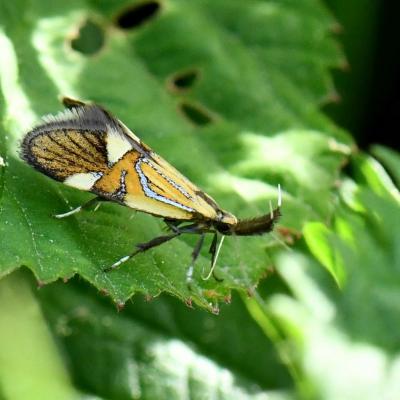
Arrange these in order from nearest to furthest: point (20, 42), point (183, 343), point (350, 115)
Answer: point (20, 42)
point (183, 343)
point (350, 115)

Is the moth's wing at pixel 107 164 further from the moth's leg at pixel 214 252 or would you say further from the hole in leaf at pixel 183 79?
the hole in leaf at pixel 183 79

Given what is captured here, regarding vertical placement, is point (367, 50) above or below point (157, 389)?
above

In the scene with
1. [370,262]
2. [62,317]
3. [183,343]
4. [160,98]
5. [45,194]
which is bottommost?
[183,343]

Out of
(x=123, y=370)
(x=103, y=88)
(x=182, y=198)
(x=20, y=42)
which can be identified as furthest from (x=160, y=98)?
(x=123, y=370)

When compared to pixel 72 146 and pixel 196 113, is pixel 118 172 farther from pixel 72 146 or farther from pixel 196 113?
pixel 196 113

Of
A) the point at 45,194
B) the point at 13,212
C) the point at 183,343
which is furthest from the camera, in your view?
the point at 183,343

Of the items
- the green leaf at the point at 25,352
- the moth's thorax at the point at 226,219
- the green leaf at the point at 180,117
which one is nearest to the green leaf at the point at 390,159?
the green leaf at the point at 180,117

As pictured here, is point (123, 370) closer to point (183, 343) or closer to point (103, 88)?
point (183, 343)

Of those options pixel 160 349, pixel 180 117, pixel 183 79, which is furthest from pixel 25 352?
pixel 183 79

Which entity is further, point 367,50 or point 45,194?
point 367,50
